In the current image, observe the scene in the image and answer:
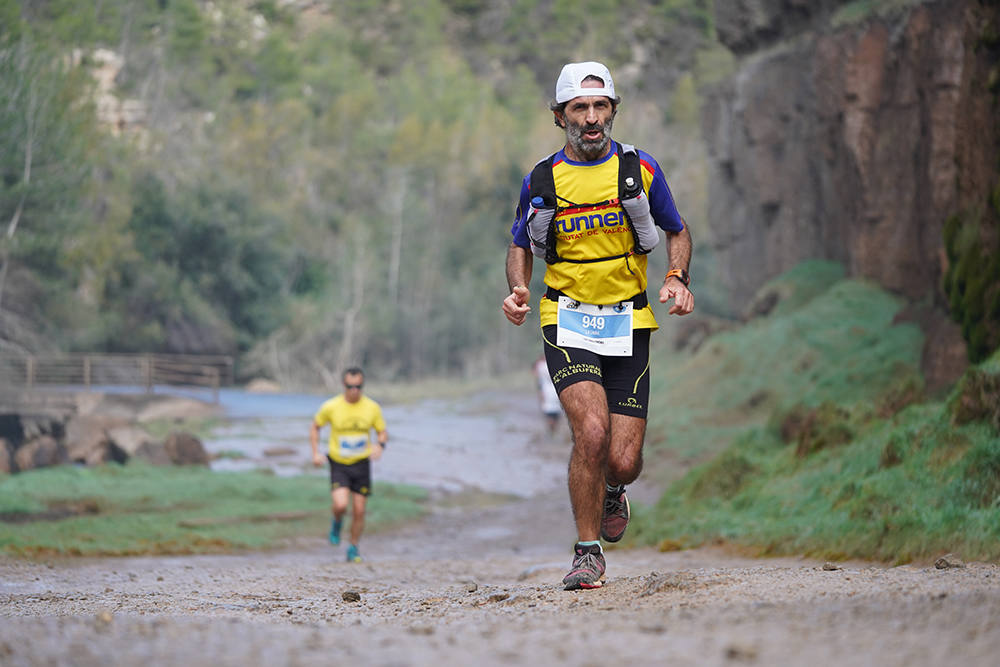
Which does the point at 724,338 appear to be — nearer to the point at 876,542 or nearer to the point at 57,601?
the point at 876,542

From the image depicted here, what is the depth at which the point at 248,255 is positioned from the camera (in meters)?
45.7

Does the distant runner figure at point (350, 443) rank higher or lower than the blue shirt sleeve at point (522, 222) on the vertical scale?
lower

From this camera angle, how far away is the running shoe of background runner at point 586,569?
17.5 ft

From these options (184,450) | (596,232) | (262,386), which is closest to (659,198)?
(596,232)

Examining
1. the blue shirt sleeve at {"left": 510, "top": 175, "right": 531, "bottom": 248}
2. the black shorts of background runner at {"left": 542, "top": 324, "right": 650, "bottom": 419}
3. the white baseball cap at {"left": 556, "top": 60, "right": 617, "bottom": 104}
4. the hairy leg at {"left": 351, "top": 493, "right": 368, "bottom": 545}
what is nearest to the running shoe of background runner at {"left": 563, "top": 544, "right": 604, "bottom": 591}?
the black shorts of background runner at {"left": 542, "top": 324, "right": 650, "bottom": 419}

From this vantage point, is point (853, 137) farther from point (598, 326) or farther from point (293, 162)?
point (293, 162)

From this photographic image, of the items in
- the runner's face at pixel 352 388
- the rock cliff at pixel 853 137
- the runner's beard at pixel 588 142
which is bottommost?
the runner's face at pixel 352 388

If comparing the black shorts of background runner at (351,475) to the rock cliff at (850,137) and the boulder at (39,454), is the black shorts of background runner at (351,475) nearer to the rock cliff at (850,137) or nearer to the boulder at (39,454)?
the rock cliff at (850,137)

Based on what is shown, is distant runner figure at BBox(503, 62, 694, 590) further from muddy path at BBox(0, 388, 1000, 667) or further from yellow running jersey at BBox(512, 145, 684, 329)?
muddy path at BBox(0, 388, 1000, 667)

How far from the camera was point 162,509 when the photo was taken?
596 inches

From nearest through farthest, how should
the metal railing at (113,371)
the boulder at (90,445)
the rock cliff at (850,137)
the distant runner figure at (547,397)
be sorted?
1. the rock cliff at (850,137)
2. the boulder at (90,445)
3. the distant runner figure at (547,397)
4. the metal railing at (113,371)

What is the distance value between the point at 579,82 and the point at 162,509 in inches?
437

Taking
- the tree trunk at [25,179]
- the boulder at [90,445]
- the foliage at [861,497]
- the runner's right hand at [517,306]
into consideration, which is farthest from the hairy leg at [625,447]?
the tree trunk at [25,179]

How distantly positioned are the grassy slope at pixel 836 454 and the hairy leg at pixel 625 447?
2157mm
